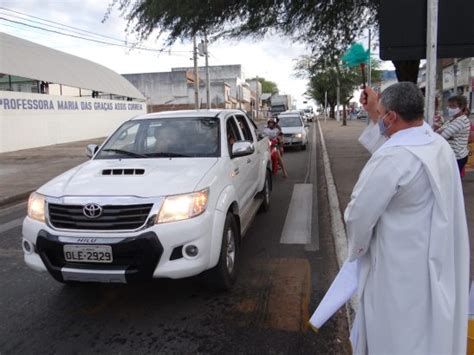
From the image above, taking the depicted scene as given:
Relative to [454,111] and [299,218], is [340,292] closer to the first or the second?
[299,218]

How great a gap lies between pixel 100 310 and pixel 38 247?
0.81 meters

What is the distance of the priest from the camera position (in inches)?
77.7

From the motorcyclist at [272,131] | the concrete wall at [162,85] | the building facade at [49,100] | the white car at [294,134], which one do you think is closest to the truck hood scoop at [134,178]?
the motorcyclist at [272,131]

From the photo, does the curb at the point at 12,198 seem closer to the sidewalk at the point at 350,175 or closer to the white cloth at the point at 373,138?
the sidewalk at the point at 350,175

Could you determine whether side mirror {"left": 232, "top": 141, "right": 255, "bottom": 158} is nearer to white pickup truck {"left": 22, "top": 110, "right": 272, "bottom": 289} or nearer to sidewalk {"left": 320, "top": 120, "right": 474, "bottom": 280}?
white pickup truck {"left": 22, "top": 110, "right": 272, "bottom": 289}

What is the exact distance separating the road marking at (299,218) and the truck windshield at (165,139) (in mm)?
1859

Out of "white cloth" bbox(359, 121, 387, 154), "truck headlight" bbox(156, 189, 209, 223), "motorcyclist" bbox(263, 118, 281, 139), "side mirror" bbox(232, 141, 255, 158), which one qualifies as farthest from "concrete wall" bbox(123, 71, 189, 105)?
"white cloth" bbox(359, 121, 387, 154)

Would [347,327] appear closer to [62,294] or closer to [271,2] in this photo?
[62,294]

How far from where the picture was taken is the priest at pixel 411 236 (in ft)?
6.48

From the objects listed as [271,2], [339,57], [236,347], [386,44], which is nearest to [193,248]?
[236,347]

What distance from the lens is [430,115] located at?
4.47 meters

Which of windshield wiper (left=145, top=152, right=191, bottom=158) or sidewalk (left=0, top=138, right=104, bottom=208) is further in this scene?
sidewalk (left=0, top=138, right=104, bottom=208)

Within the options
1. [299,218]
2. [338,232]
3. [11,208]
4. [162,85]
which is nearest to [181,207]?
[338,232]

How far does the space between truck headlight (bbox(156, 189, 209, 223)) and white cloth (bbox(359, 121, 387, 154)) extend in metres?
1.67
